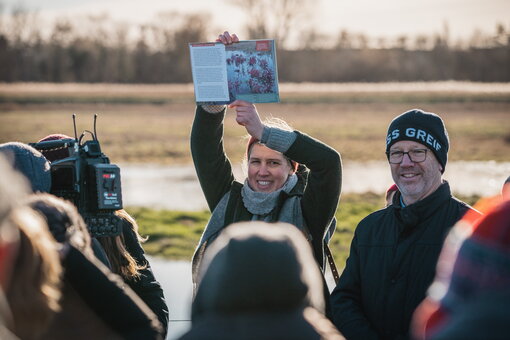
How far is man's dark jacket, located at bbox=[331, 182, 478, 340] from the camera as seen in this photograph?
3.32 meters

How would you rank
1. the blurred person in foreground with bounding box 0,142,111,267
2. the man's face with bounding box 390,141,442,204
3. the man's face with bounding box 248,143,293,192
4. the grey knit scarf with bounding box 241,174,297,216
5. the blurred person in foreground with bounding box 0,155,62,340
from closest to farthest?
the blurred person in foreground with bounding box 0,155,62,340, the blurred person in foreground with bounding box 0,142,111,267, the man's face with bounding box 390,141,442,204, the grey knit scarf with bounding box 241,174,297,216, the man's face with bounding box 248,143,293,192

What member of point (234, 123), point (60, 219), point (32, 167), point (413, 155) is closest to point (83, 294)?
point (60, 219)

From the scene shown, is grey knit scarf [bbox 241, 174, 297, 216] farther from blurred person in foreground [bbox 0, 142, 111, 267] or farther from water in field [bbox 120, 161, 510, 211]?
water in field [bbox 120, 161, 510, 211]

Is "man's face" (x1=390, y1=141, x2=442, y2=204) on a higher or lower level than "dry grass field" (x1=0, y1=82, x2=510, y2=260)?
higher

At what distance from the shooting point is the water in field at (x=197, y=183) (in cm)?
1225

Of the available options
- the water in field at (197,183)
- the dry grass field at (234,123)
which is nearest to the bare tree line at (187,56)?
the dry grass field at (234,123)

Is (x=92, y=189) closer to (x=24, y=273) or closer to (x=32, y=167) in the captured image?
(x=32, y=167)

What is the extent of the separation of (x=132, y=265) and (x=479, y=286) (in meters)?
1.68

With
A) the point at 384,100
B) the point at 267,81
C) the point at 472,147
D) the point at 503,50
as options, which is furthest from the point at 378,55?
the point at 267,81

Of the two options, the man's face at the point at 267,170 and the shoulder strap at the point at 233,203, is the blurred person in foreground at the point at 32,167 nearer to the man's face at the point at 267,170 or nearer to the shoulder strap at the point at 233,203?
the shoulder strap at the point at 233,203

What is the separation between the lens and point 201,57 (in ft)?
12.3

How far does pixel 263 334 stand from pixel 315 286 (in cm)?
23

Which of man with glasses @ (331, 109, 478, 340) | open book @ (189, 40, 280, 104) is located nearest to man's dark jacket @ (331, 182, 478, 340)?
man with glasses @ (331, 109, 478, 340)

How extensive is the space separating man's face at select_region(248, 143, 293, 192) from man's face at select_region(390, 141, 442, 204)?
0.61 meters
